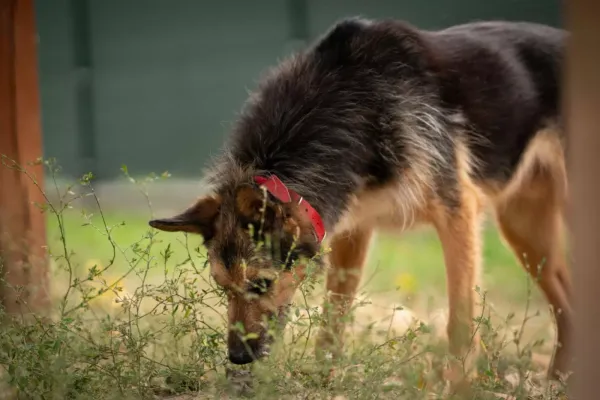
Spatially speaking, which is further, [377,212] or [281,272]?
[377,212]

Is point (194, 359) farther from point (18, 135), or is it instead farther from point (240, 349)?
point (18, 135)

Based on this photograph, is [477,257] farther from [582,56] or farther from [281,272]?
[582,56]

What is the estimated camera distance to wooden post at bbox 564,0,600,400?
1.75 meters

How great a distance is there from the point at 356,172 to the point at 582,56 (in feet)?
8.21

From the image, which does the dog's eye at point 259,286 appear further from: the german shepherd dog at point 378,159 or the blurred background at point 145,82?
the blurred background at point 145,82

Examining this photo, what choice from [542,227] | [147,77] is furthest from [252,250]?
[147,77]

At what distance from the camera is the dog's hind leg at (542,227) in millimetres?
5285

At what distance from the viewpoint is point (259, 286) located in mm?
3590

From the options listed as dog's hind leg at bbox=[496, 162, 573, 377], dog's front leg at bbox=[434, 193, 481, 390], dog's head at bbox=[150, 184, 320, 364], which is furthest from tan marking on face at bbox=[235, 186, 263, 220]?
dog's hind leg at bbox=[496, 162, 573, 377]

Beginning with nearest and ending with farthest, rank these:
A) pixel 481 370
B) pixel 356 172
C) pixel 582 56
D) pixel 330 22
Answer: pixel 582 56
pixel 481 370
pixel 356 172
pixel 330 22

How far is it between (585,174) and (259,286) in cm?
204

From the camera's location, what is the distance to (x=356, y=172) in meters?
4.23

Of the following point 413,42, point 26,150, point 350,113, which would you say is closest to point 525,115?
point 413,42

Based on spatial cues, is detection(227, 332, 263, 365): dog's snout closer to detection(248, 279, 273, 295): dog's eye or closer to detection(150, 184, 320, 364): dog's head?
detection(150, 184, 320, 364): dog's head
